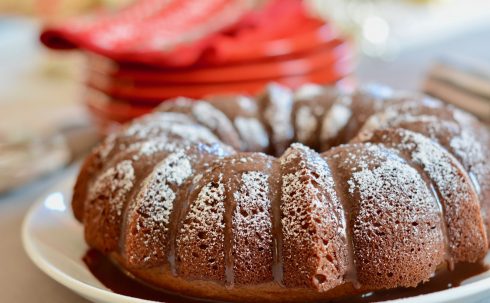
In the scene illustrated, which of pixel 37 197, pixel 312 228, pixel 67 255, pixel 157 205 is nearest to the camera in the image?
pixel 312 228

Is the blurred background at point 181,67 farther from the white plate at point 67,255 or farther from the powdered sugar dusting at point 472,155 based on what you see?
the powdered sugar dusting at point 472,155

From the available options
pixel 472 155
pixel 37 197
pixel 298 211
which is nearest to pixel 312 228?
pixel 298 211

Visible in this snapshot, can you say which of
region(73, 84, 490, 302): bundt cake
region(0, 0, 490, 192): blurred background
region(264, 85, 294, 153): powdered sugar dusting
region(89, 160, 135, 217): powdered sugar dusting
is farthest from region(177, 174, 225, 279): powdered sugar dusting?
region(0, 0, 490, 192): blurred background

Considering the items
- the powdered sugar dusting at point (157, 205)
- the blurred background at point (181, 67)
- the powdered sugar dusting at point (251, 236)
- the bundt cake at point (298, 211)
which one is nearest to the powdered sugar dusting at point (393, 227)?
the bundt cake at point (298, 211)

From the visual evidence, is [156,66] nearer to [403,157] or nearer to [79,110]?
[79,110]

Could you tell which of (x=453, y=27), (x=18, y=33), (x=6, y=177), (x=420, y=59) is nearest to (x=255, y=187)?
(x=6, y=177)

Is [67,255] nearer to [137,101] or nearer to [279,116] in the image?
[279,116]
